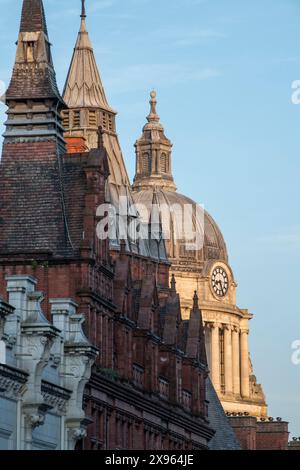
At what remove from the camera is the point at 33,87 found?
119 meters

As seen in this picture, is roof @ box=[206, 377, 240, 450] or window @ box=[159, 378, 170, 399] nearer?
window @ box=[159, 378, 170, 399]

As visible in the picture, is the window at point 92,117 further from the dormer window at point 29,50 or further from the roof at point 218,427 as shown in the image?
the dormer window at point 29,50

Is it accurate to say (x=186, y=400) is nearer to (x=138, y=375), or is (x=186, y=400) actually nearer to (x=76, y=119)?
(x=138, y=375)

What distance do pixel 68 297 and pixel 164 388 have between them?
2375cm

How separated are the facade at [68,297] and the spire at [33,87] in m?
0.05

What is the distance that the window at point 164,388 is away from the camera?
445 ft

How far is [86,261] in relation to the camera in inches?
4545

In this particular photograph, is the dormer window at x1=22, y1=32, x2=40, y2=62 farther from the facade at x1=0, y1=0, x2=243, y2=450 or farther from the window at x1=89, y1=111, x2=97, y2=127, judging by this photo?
the window at x1=89, y1=111, x2=97, y2=127

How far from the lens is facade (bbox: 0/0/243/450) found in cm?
9931

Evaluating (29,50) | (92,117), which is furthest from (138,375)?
(92,117)

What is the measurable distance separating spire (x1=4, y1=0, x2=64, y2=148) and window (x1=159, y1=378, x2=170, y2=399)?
2027 cm

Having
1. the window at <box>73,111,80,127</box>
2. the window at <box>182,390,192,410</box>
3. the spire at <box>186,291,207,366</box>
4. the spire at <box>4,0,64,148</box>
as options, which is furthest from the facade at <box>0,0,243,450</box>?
the window at <box>73,111,80,127</box>
